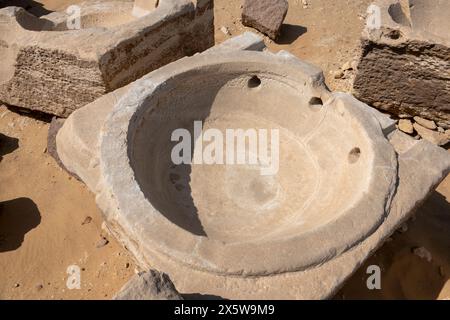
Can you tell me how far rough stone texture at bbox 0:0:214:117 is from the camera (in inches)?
163

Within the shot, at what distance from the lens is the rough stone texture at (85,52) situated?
4141mm

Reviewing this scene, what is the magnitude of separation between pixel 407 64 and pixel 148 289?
3811mm

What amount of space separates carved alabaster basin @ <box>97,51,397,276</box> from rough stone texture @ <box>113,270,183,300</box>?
359 millimetres

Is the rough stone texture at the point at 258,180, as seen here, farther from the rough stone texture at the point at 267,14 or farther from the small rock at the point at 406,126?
the rough stone texture at the point at 267,14

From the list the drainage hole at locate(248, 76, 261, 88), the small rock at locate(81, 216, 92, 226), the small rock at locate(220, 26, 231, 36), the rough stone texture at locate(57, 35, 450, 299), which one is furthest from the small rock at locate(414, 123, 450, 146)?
the small rock at locate(81, 216, 92, 226)

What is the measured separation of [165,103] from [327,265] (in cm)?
188

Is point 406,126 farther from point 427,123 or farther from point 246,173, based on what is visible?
point 246,173

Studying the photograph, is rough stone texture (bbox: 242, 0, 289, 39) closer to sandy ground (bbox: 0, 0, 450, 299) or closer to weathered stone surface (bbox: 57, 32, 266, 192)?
sandy ground (bbox: 0, 0, 450, 299)

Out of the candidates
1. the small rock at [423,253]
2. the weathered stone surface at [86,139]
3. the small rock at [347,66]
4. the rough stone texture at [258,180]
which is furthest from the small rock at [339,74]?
the weathered stone surface at [86,139]

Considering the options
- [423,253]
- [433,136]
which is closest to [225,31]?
[433,136]

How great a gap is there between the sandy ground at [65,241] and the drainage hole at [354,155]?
108 centimetres

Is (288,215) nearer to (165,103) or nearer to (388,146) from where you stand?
(388,146)

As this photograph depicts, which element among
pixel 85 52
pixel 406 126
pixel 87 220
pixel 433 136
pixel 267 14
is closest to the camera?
Result: pixel 85 52

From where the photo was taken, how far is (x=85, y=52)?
4.04 meters
